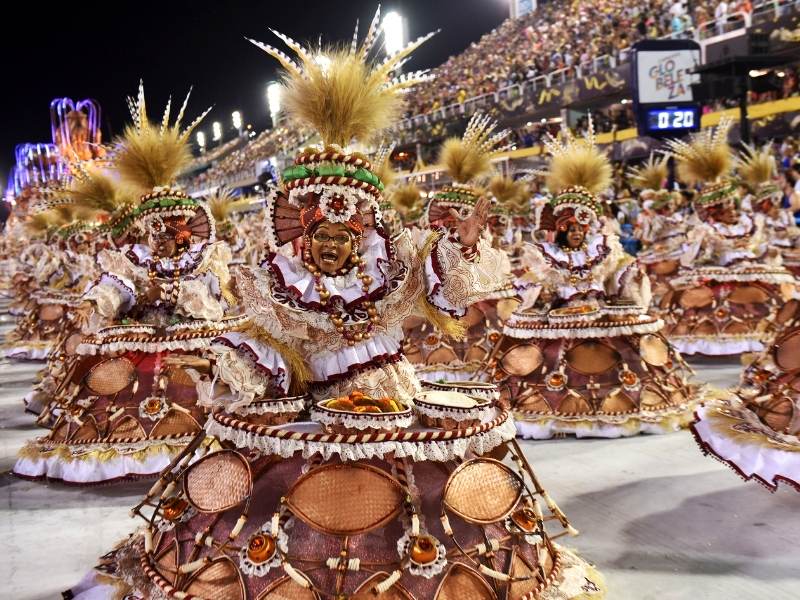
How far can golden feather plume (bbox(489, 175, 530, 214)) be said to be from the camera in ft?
42.5

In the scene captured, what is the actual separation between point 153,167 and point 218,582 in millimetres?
3906

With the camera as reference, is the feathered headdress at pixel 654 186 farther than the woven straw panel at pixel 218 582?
Yes

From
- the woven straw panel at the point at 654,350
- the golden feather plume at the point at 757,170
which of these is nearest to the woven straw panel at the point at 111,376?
the woven straw panel at the point at 654,350

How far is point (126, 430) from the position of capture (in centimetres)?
555

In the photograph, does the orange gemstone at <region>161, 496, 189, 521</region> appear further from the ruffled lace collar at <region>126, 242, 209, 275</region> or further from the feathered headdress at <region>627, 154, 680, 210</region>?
the feathered headdress at <region>627, 154, 680, 210</region>

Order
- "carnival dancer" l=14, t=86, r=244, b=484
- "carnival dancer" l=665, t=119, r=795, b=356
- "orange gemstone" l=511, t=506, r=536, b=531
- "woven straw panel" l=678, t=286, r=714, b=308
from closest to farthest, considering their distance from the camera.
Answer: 1. "orange gemstone" l=511, t=506, r=536, b=531
2. "carnival dancer" l=14, t=86, r=244, b=484
3. "carnival dancer" l=665, t=119, r=795, b=356
4. "woven straw panel" l=678, t=286, r=714, b=308

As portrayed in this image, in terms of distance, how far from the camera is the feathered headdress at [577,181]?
6598 millimetres

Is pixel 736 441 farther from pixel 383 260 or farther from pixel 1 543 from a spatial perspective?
pixel 1 543

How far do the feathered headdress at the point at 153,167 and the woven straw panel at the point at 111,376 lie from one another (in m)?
1.03

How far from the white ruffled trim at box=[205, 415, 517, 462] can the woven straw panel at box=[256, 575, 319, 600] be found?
44 centimetres

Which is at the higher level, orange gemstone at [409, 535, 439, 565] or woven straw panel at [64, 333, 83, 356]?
woven straw panel at [64, 333, 83, 356]

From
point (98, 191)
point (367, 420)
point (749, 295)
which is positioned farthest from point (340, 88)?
point (749, 295)

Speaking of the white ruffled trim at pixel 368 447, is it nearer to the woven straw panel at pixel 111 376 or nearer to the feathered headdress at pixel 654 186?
the woven straw panel at pixel 111 376

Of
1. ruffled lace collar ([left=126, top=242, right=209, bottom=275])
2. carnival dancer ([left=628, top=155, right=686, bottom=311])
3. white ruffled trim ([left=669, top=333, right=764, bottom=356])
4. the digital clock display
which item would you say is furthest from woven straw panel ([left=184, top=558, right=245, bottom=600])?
the digital clock display
